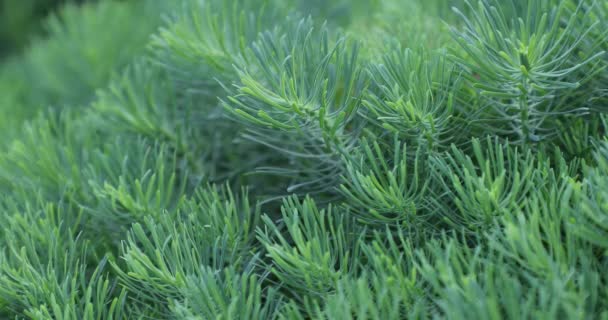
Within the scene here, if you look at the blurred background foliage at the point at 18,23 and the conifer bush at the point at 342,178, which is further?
the blurred background foliage at the point at 18,23

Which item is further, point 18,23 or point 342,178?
point 18,23

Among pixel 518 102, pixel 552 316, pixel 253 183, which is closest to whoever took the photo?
pixel 552 316

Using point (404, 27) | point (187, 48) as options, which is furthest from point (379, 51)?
point (187, 48)

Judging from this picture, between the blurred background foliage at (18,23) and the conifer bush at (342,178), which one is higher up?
the blurred background foliage at (18,23)

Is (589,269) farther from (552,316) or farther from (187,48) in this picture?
(187,48)

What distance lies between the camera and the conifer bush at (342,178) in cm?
27

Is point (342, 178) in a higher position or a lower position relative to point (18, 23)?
lower

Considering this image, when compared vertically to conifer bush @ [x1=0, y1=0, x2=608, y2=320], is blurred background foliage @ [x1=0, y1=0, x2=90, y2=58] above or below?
above

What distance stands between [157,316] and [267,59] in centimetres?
16

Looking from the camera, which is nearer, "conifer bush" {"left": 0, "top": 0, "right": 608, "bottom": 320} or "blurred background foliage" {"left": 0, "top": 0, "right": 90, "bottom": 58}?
"conifer bush" {"left": 0, "top": 0, "right": 608, "bottom": 320}

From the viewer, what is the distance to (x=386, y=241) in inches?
13.2

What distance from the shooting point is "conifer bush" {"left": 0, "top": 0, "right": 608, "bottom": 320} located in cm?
27

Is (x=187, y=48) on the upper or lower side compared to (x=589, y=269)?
upper

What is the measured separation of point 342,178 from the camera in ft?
1.08
